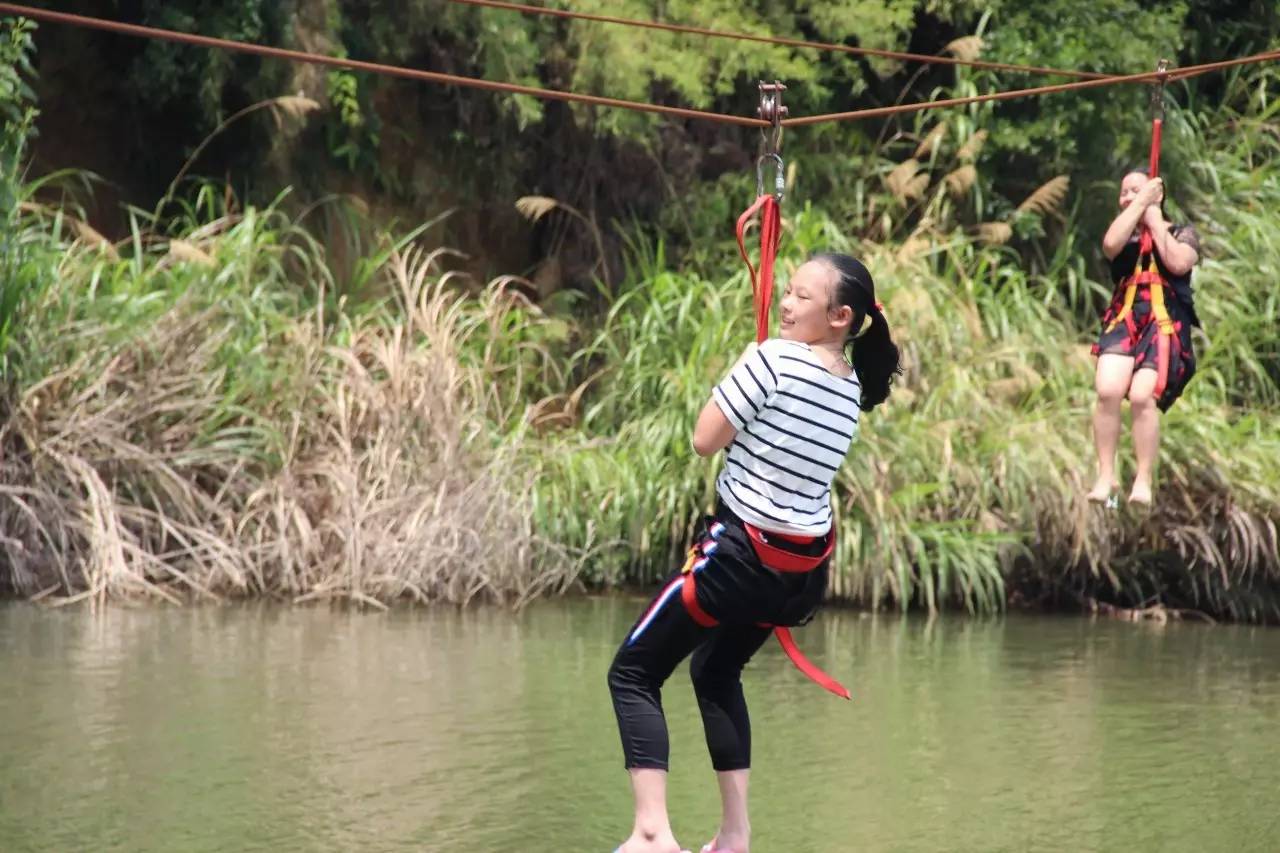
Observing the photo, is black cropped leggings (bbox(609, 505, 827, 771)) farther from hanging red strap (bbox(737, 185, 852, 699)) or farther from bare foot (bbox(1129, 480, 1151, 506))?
bare foot (bbox(1129, 480, 1151, 506))

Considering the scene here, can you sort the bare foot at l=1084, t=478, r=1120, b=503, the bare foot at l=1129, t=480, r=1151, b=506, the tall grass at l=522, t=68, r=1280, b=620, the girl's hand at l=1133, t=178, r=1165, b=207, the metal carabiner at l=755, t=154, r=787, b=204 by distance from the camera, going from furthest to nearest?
the tall grass at l=522, t=68, r=1280, b=620
the bare foot at l=1129, t=480, r=1151, b=506
the bare foot at l=1084, t=478, r=1120, b=503
the girl's hand at l=1133, t=178, r=1165, b=207
the metal carabiner at l=755, t=154, r=787, b=204

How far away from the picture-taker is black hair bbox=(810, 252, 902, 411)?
4957 mm

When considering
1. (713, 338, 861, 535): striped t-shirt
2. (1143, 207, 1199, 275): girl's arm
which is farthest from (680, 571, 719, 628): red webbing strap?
(1143, 207, 1199, 275): girl's arm

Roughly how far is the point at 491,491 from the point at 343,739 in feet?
12.7

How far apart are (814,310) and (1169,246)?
10.6 ft

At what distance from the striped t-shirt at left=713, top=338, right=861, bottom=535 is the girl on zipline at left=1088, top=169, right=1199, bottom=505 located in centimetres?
311

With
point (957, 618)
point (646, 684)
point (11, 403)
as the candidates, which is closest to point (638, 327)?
point (957, 618)

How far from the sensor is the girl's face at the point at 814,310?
491 centimetres

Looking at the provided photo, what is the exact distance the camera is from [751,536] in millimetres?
4824

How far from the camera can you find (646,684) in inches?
195

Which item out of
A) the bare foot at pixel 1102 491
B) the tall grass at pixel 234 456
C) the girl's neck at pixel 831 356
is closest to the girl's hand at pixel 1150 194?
the bare foot at pixel 1102 491

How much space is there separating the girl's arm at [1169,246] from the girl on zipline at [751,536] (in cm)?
297

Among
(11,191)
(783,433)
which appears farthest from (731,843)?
(11,191)

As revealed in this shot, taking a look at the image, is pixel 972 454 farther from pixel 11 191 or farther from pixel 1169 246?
pixel 11 191
